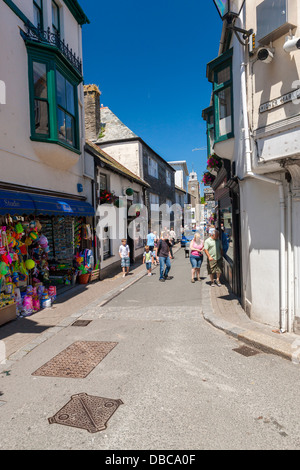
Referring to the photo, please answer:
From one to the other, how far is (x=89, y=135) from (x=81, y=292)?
1229 cm

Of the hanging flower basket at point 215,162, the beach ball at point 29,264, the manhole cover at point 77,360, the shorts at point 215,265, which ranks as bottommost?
the manhole cover at point 77,360

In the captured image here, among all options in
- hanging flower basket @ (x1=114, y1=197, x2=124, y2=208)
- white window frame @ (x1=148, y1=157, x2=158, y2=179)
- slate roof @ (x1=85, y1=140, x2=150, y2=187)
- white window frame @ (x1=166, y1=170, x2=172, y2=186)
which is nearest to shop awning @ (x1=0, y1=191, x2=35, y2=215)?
slate roof @ (x1=85, y1=140, x2=150, y2=187)

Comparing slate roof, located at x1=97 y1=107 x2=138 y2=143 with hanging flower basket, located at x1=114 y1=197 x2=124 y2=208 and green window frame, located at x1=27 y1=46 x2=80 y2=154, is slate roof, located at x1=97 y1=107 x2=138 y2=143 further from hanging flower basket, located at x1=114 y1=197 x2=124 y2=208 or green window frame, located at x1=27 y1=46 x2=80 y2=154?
green window frame, located at x1=27 y1=46 x2=80 y2=154

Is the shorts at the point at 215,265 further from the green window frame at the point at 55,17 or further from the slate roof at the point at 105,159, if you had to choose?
the green window frame at the point at 55,17

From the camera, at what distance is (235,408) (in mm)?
3723

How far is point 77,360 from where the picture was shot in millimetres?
5270

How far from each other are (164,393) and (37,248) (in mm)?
6561

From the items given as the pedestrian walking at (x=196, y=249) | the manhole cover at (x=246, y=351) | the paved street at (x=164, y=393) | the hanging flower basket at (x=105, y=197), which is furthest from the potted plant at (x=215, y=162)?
the manhole cover at (x=246, y=351)

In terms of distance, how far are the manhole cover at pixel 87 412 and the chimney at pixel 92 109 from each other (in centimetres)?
1692

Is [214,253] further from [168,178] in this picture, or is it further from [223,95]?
[168,178]

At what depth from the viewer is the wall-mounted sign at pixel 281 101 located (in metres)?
5.26

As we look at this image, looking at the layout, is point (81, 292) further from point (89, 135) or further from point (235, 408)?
point (89, 135)

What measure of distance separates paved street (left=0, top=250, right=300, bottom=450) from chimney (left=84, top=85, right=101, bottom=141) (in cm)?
1460

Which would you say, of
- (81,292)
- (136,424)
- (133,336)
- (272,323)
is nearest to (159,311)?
(133,336)
